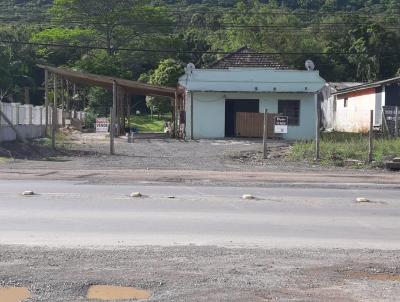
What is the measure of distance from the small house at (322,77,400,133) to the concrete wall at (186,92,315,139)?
377 cm

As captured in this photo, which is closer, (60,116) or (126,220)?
(126,220)

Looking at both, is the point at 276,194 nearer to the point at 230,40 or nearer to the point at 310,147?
the point at 310,147

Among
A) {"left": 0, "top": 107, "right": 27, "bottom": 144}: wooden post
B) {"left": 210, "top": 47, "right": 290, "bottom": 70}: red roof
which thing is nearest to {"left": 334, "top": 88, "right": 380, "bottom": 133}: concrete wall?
{"left": 210, "top": 47, "right": 290, "bottom": 70}: red roof

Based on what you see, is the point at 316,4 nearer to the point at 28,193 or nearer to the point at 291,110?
the point at 291,110

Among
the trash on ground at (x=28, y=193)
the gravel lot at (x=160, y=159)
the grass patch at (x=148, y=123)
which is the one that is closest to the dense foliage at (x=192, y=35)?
the grass patch at (x=148, y=123)

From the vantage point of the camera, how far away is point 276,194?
15.6m

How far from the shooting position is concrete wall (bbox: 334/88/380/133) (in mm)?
42406

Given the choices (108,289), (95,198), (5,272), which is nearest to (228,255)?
(108,289)

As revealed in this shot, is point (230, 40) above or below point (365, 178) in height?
above

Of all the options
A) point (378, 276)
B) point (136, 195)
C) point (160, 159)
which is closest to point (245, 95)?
point (160, 159)

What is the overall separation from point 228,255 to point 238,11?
70169mm

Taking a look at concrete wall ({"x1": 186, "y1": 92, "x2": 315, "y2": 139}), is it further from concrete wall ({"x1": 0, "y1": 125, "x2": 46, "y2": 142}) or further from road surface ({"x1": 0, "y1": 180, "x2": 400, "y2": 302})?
road surface ({"x1": 0, "y1": 180, "x2": 400, "y2": 302})

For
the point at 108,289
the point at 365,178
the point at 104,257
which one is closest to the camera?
the point at 108,289

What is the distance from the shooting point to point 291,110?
137ft
